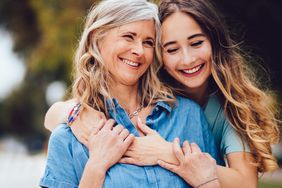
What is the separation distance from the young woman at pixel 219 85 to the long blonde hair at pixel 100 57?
0.61ft

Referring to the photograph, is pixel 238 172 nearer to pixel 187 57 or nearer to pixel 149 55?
pixel 187 57

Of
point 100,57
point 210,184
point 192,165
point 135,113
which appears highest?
point 100,57

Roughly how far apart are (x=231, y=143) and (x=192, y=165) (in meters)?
0.44

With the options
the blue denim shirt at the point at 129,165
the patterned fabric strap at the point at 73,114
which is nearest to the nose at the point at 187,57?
the blue denim shirt at the point at 129,165

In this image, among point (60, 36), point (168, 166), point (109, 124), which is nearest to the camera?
point (168, 166)

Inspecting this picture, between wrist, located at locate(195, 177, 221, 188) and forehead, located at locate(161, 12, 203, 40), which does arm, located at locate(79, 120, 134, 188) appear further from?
forehead, located at locate(161, 12, 203, 40)

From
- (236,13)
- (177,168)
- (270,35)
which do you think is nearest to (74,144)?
(177,168)

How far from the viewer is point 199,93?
12.3 ft

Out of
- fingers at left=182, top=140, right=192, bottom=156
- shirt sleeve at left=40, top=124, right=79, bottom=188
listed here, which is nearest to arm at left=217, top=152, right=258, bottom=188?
fingers at left=182, top=140, right=192, bottom=156

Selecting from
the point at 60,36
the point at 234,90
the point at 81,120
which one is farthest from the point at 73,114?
the point at 60,36

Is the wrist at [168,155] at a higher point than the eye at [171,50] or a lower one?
lower

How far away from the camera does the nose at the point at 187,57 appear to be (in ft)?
11.4

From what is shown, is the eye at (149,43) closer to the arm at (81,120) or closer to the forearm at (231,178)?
the arm at (81,120)

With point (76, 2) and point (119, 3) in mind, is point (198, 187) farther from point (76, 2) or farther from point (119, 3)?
point (76, 2)
